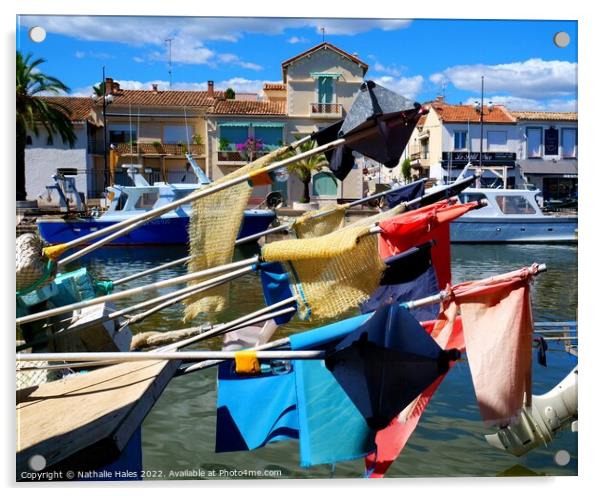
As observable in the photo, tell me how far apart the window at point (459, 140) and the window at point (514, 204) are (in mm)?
2738

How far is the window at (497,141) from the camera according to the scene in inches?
483

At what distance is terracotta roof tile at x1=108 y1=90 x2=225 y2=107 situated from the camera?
12102 mm

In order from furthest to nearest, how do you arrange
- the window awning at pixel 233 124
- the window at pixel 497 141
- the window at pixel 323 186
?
the window awning at pixel 233 124 → the window at pixel 497 141 → the window at pixel 323 186

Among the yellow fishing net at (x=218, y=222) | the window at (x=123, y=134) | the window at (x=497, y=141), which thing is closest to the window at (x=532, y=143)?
the window at (x=497, y=141)

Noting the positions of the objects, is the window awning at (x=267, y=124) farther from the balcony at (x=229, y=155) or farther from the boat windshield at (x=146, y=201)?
the boat windshield at (x=146, y=201)

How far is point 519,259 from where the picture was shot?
16438 millimetres

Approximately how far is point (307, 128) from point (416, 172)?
4.58m

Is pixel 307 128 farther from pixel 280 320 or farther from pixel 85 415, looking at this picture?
pixel 85 415

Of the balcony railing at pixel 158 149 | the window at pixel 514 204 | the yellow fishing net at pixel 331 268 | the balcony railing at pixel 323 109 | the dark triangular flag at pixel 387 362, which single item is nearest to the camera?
the dark triangular flag at pixel 387 362

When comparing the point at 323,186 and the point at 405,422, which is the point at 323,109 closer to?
the point at 323,186

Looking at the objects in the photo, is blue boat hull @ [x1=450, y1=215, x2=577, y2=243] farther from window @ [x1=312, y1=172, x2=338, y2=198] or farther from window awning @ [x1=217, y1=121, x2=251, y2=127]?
window @ [x1=312, y1=172, x2=338, y2=198]

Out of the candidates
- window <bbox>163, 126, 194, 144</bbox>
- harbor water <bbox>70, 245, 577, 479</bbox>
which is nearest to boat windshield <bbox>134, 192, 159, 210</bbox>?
window <bbox>163, 126, 194, 144</bbox>

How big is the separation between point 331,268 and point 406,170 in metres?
11.8
